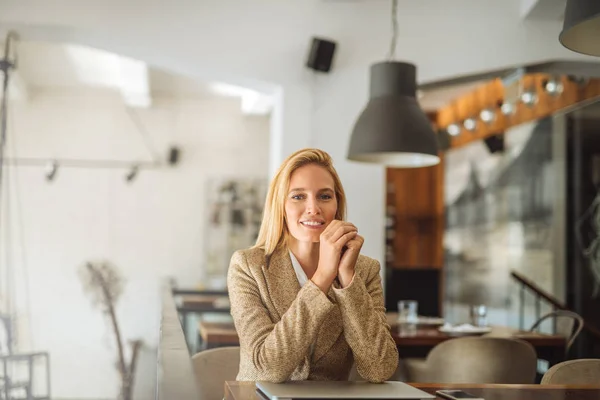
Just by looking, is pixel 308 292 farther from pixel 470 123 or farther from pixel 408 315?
pixel 470 123

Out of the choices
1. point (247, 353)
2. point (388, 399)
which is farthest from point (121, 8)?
point (388, 399)

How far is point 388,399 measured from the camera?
153 cm

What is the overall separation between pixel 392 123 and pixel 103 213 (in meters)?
5.87

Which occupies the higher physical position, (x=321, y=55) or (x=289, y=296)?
(x=321, y=55)

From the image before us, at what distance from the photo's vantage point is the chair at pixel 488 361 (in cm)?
341

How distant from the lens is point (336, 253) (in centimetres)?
183

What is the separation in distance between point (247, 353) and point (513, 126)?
6.55m

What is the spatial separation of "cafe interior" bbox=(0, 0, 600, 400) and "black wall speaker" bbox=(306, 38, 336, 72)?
0.01 m

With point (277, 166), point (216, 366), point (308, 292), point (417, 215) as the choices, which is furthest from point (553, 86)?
point (308, 292)

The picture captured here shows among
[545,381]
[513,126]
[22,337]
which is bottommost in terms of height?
[22,337]

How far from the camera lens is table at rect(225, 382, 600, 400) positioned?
5.59 feet

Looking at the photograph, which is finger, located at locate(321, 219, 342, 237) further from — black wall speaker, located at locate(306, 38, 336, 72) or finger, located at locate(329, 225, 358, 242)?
black wall speaker, located at locate(306, 38, 336, 72)

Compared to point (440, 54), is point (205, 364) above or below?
below

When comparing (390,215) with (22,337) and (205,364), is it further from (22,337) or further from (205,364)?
(205,364)
